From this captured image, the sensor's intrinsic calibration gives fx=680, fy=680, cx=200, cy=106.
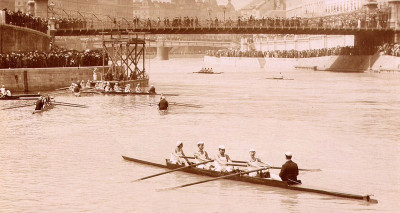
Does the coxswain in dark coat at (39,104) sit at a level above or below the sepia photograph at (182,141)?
above

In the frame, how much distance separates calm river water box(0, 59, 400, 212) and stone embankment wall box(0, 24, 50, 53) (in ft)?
31.5

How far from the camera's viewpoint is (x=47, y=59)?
76.1 meters

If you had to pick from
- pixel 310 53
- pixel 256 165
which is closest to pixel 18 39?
pixel 256 165

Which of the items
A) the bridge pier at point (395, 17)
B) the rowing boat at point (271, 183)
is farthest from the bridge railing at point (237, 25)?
the rowing boat at point (271, 183)

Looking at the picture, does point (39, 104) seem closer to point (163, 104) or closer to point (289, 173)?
point (163, 104)

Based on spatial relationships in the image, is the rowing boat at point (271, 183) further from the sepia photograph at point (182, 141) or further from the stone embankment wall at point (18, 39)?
the stone embankment wall at point (18, 39)

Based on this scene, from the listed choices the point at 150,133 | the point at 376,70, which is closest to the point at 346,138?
the point at 150,133

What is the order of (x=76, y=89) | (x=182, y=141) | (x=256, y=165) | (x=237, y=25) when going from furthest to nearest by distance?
(x=237, y=25) → (x=76, y=89) → (x=182, y=141) → (x=256, y=165)

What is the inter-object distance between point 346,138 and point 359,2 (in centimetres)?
14404

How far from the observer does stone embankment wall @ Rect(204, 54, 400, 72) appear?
118 meters

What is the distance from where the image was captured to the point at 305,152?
3884 centimetres

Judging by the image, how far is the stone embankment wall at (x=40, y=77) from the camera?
70438 mm

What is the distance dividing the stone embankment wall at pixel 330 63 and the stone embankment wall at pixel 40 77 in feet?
186

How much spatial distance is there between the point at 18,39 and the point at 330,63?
76.1m
